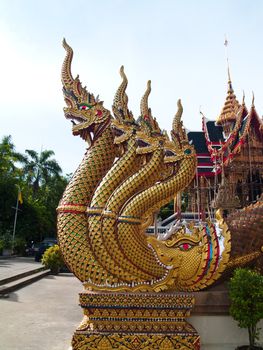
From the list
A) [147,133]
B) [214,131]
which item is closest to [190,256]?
[147,133]

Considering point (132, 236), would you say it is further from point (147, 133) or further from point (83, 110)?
point (83, 110)

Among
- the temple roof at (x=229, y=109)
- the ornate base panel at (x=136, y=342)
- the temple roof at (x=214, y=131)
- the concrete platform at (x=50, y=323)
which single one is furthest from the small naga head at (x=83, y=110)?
the temple roof at (x=229, y=109)

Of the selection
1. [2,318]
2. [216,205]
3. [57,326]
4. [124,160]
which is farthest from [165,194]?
[216,205]

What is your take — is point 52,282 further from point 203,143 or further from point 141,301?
point 203,143

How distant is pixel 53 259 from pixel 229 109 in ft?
75.1

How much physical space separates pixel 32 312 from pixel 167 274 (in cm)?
458

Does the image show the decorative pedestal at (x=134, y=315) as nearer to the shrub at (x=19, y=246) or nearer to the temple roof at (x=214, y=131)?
the shrub at (x=19, y=246)

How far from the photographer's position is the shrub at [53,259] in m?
15.1

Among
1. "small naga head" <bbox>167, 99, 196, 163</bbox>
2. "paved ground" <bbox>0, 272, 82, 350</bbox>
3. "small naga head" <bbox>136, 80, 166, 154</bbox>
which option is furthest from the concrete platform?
"small naga head" <bbox>136, 80, 166, 154</bbox>

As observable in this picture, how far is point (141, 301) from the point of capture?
3.96 m

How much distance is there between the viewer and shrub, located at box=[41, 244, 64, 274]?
15094mm

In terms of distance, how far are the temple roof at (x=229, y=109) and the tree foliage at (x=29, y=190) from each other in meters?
17.1

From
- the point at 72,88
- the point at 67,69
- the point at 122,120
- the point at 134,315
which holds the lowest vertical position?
the point at 134,315

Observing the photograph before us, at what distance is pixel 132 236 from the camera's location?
4.20 meters
